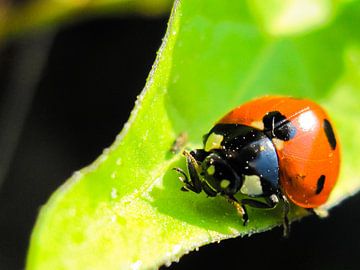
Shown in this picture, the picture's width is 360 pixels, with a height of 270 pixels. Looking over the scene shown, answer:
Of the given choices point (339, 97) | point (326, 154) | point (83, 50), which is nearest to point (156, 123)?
point (326, 154)

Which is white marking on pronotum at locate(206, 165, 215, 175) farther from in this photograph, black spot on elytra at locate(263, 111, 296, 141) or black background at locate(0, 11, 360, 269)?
black background at locate(0, 11, 360, 269)

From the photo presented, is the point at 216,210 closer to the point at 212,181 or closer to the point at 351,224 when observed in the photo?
the point at 212,181

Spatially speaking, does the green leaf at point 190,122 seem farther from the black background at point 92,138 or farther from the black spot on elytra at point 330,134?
the black background at point 92,138

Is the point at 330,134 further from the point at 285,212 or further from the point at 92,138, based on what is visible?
the point at 92,138

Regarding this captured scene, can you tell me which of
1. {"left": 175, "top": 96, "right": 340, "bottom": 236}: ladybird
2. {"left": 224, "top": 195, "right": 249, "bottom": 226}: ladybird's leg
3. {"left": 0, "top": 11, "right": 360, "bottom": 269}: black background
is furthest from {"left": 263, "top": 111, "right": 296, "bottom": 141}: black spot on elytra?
{"left": 0, "top": 11, "right": 360, "bottom": 269}: black background

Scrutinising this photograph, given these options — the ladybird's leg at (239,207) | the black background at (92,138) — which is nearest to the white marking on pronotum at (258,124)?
the ladybird's leg at (239,207)

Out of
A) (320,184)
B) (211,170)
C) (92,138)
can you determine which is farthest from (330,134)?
(92,138)

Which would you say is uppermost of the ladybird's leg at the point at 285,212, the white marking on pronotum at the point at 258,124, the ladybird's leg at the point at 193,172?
the white marking on pronotum at the point at 258,124
